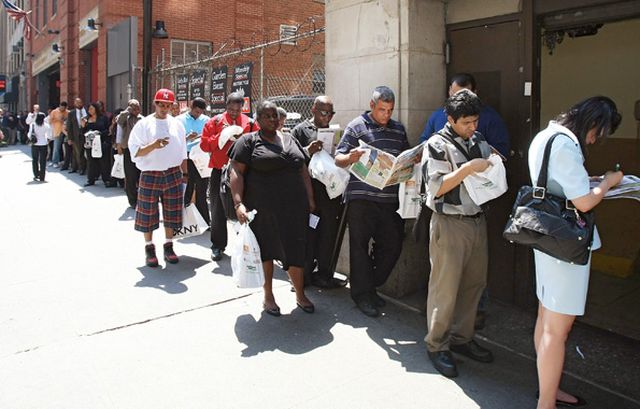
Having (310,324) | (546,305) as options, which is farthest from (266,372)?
(546,305)

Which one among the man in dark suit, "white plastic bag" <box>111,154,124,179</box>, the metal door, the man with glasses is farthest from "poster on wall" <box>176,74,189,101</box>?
the metal door

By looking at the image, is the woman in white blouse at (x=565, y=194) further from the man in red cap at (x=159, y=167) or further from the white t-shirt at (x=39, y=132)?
the white t-shirt at (x=39, y=132)

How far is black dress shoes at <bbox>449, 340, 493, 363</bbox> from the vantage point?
3.87 metres

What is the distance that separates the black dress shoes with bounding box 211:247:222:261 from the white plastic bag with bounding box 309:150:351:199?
1.98 m

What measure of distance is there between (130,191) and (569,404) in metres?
7.78

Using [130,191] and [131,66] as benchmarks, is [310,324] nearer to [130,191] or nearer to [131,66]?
[130,191]

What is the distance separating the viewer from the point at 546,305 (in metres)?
2.97

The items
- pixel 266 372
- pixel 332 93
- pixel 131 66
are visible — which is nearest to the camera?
pixel 266 372

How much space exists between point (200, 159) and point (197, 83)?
14.3ft

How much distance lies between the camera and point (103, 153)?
41.3 feet

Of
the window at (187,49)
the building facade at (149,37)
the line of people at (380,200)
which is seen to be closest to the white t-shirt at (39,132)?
the building facade at (149,37)

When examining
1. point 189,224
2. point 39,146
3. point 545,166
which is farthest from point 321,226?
point 39,146

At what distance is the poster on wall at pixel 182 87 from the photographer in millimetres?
11534

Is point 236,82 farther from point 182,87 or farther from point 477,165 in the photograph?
point 477,165
